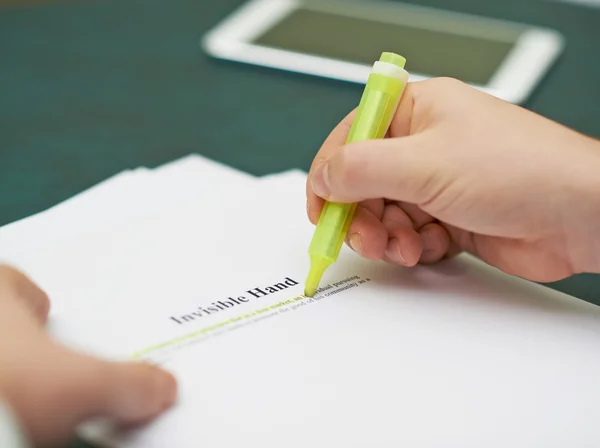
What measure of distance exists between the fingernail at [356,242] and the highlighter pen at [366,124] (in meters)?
0.03

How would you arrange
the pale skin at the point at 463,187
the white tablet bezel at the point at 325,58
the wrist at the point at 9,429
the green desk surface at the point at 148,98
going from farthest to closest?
1. the white tablet bezel at the point at 325,58
2. the green desk surface at the point at 148,98
3. the pale skin at the point at 463,187
4. the wrist at the point at 9,429

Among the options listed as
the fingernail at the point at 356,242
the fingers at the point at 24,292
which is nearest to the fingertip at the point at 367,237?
the fingernail at the point at 356,242

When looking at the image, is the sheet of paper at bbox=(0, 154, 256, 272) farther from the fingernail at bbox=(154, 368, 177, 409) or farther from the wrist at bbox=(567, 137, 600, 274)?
the wrist at bbox=(567, 137, 600, 274)

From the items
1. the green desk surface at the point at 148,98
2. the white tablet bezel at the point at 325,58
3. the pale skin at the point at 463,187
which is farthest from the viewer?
the white tablet bezel at the point at 325,58

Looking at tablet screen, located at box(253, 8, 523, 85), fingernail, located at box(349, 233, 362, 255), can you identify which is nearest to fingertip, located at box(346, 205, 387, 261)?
fingernail, located at box(349, 233, 362, 255)

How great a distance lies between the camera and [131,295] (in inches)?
19.8

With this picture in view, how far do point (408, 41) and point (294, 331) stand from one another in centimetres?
57

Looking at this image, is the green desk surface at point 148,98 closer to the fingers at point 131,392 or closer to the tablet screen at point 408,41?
the tablet screen at point 408,41

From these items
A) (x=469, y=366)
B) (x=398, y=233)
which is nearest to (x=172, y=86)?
(x=398, y=233)

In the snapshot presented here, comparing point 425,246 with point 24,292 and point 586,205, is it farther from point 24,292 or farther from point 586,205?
point 24,292

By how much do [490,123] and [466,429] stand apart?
22 centimetres

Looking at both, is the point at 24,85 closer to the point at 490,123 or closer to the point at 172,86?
the point at 172,86

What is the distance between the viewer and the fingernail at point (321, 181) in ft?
1.73

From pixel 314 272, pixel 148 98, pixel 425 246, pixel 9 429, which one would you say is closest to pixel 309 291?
pixel 314 272
